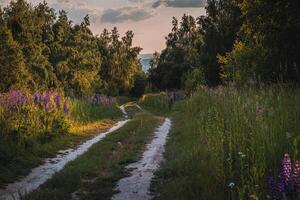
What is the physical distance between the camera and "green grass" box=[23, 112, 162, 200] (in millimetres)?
9258

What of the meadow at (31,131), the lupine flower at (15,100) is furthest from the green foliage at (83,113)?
the lupine flower at (15,100)

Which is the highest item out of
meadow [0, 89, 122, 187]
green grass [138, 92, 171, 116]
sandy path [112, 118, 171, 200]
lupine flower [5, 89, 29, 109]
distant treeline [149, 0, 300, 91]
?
distant treeline [149, 0, 300, 91]

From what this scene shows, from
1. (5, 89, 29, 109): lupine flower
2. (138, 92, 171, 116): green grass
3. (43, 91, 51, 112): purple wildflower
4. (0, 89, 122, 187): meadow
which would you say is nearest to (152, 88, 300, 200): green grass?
(0, 89, 122, 187): meadow

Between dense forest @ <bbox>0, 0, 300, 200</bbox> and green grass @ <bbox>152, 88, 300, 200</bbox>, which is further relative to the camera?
dense forest @ <bbox>0, 0, 300, 200</bbox>

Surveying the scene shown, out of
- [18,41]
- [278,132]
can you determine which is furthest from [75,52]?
[278,132]

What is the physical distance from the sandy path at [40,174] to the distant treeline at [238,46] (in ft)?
19.0

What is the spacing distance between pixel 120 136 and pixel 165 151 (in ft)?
15.8

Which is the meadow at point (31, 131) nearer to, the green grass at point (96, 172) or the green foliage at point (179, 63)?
the green grass at point (96, 172)

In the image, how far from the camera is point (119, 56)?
97.4m

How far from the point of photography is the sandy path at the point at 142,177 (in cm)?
927

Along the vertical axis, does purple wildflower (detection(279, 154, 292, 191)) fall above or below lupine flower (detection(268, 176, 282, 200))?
above

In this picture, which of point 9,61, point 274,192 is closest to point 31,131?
point 274,192

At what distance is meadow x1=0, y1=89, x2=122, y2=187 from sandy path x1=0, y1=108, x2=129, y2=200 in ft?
0.88

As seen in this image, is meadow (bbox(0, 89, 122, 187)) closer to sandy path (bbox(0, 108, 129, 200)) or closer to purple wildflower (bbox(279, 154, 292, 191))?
sandy path (bbox(0, 108, 129, 200))
